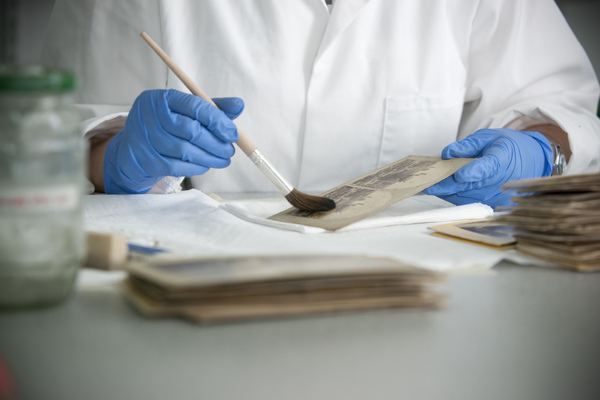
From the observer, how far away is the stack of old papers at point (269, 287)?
1.60 feet

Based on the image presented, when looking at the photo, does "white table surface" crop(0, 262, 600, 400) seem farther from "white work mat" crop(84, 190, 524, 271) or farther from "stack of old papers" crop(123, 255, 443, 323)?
"white work mat" crop(84, 190, 524, 271)

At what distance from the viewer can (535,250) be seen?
2.53ft

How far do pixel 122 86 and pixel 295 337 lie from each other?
4.12ft

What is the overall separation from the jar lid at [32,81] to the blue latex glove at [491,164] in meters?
0.83

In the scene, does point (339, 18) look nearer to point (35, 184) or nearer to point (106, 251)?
point (106, 251)

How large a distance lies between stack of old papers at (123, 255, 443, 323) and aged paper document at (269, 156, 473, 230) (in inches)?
14.3

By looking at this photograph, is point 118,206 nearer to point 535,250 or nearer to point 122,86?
point 122,86

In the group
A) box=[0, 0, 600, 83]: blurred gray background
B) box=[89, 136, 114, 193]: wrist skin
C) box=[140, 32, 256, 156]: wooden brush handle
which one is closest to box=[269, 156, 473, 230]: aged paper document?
box=[140, 32, 256, 156]: wooden brush handle

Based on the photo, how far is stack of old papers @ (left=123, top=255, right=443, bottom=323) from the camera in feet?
1.60

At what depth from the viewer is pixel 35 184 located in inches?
18.4

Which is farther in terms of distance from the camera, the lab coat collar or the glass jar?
the lab coat collar

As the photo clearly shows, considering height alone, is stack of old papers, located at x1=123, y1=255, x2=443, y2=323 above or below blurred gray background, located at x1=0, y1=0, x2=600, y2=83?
below

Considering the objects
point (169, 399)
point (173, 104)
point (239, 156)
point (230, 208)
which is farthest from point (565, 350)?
point (239, 156)

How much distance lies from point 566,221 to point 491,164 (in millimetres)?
410
